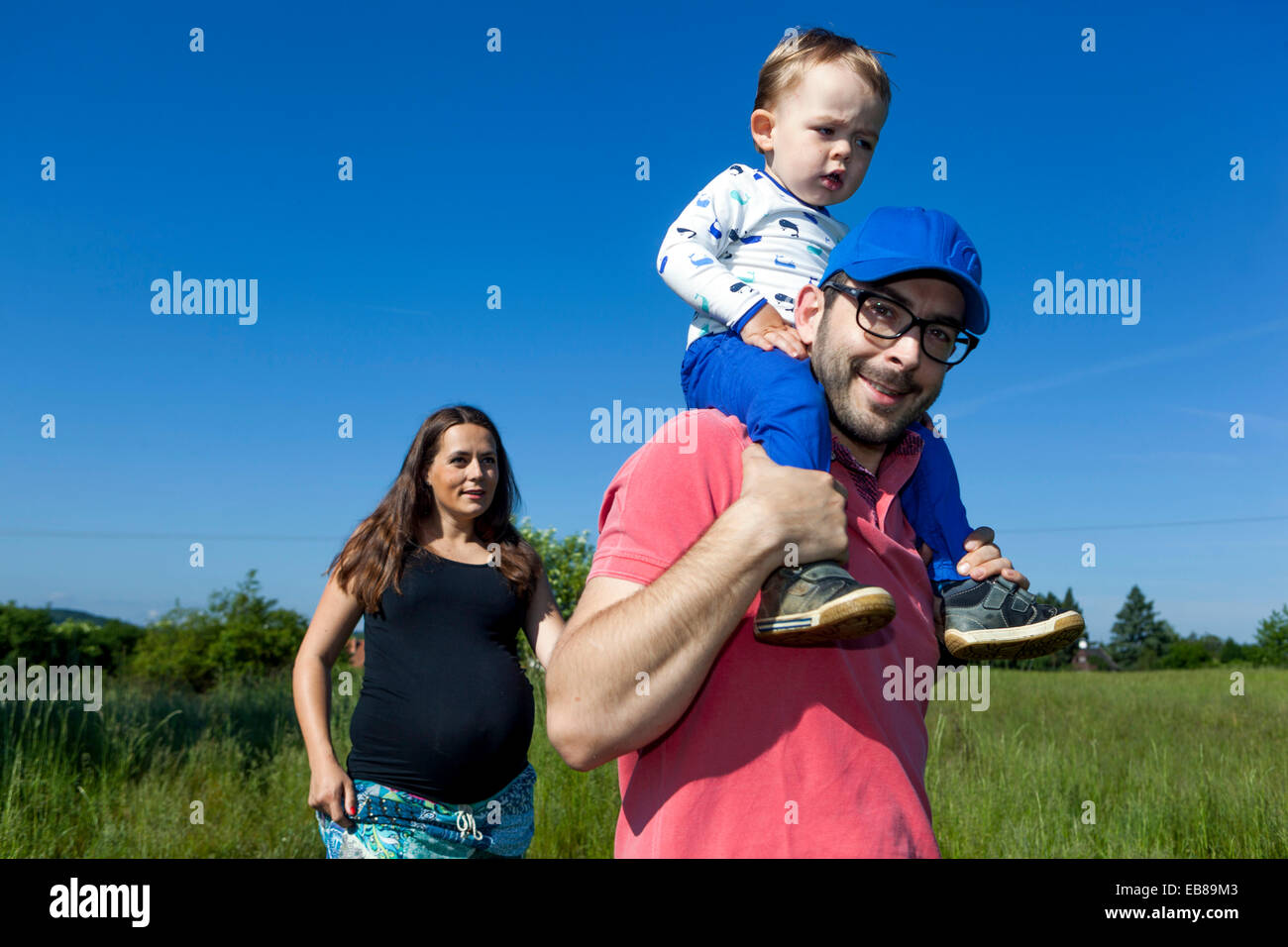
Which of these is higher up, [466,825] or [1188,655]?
[466,825]

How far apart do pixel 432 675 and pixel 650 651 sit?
1.79 m

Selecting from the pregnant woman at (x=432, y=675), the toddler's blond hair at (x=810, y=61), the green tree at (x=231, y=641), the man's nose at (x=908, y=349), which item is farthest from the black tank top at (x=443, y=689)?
the green tree at (x=231, y=641)

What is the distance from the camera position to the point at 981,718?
10586 millimetres

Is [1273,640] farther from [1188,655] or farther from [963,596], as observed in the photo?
[963,596]

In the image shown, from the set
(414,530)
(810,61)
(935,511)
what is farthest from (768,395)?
(414,530)

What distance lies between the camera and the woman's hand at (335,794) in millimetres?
2695

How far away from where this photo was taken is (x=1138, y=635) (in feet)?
265

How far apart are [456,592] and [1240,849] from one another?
4.86m

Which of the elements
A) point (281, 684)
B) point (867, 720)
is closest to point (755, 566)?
point (867, 720)

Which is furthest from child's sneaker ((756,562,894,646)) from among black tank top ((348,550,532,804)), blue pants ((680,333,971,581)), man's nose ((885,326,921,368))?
black tank top ((348,550,532,804))

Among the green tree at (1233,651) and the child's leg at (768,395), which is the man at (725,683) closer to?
the child's leg at (768,395)

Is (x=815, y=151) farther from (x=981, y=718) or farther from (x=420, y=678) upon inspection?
(x=981, y=718)

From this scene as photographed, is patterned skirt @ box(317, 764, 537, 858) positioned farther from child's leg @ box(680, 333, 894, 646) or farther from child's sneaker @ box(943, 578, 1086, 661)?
child's sneaker @ box(943, 578, 1086, 661)

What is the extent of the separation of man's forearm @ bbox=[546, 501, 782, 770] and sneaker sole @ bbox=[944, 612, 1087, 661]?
69cm
